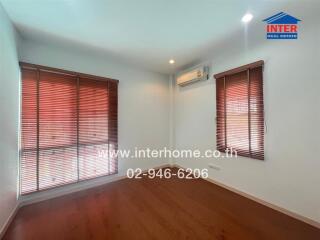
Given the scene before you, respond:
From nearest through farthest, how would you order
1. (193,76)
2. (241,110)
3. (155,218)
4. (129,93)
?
(155,218), (241,110), (193,76), (129,93)

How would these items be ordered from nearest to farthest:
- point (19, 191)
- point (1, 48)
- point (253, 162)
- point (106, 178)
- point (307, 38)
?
point (1, 48)
point (307, 38)
point (19, 191)
point (253, 162)
point (106, 178)

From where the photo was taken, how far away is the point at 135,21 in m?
1.83

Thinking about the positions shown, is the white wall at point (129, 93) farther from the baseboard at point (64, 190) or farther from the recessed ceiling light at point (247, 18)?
the recessed ceiling light at point (247, 18)

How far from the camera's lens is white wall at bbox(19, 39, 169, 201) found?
7.77ft

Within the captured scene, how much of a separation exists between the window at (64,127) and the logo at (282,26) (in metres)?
2.65

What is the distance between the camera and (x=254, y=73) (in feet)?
7.38

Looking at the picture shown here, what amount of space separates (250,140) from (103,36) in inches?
108

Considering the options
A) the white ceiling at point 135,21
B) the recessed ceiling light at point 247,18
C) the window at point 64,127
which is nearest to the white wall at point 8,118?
the window at point 64,127

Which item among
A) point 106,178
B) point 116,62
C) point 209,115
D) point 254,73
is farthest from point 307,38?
point 106,178

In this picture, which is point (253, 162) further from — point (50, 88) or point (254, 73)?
point (50, 88)

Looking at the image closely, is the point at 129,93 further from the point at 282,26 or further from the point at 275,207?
the point at 275,207

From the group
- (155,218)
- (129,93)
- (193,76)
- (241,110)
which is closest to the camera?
(155,218)

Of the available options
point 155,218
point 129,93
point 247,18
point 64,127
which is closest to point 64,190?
point 64,127

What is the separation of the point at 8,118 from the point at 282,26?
11.9 feet
